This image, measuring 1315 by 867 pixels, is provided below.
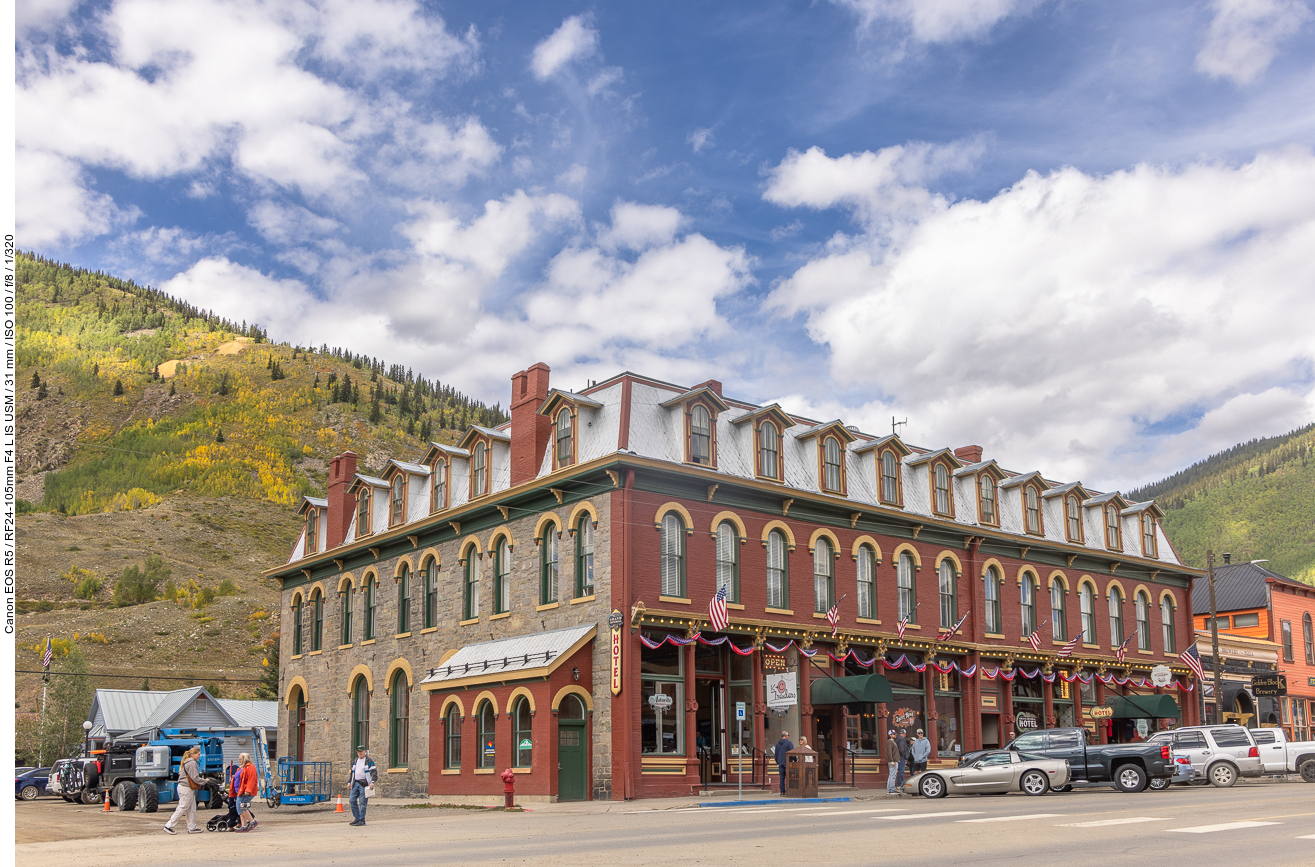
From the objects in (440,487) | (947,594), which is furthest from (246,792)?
(947,594)

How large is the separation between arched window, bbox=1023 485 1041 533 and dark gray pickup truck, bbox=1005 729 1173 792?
47.5 ft

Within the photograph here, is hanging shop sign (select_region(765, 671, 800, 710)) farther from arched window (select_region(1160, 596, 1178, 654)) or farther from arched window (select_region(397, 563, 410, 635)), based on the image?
arched window (select_region(1160, 596, 1178, 654))

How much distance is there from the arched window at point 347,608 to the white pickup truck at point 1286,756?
30624mm

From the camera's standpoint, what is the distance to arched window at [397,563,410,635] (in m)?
39.5

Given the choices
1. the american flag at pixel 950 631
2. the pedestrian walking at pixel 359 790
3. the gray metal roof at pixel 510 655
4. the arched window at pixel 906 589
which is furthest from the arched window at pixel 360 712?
the american flag at pixel 950 631

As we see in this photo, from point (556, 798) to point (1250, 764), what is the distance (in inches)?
728

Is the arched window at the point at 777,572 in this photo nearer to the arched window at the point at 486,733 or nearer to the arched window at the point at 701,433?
the arched window at the point at 701,433

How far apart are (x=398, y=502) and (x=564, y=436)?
10560 millimetres

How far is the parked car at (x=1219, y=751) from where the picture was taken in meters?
29.9

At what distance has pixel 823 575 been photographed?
36.2 metres

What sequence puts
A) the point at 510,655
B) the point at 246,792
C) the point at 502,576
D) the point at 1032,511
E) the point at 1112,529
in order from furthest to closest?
the point at 1112,529 → the point at 1032,511 → the point at 502,576 → the point at 510,655 → the point at 246,792

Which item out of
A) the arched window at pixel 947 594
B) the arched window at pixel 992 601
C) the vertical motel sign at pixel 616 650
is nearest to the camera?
the vertical motel sign at pixel 616 650

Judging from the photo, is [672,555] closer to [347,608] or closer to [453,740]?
[453,740]

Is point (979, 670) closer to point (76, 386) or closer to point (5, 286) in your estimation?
point (5, 286)
